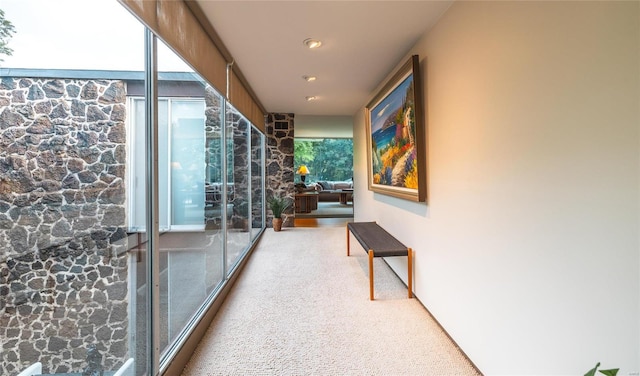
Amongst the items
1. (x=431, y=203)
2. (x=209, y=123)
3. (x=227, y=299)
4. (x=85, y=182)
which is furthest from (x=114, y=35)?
(x=431, y=203)

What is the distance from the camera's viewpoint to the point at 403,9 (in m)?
1.82

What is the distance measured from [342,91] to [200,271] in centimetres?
286

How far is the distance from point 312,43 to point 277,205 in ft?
11.1

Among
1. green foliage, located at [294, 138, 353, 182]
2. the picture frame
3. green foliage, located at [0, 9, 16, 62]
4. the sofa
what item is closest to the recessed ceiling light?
the picture frame

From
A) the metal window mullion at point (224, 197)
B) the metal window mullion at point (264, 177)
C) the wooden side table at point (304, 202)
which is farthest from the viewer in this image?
the wooden side table at point (304, 202)

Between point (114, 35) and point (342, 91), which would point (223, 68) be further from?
point (342, 91)

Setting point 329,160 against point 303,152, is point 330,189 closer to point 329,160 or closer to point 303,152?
point 329,160

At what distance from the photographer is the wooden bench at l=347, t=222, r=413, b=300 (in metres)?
2.38

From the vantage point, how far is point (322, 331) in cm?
192

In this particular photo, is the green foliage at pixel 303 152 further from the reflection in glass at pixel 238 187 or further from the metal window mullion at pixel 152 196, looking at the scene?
the metal window mullion at pixel 152 196

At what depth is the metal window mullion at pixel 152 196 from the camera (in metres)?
1.40

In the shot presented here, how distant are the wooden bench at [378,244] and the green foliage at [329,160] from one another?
8.06m


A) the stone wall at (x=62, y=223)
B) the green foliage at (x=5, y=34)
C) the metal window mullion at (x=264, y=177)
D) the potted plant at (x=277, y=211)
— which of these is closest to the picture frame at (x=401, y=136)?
the stone wall at (x=62, y=223)

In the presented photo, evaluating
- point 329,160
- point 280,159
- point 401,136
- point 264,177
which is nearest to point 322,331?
point 401,136
